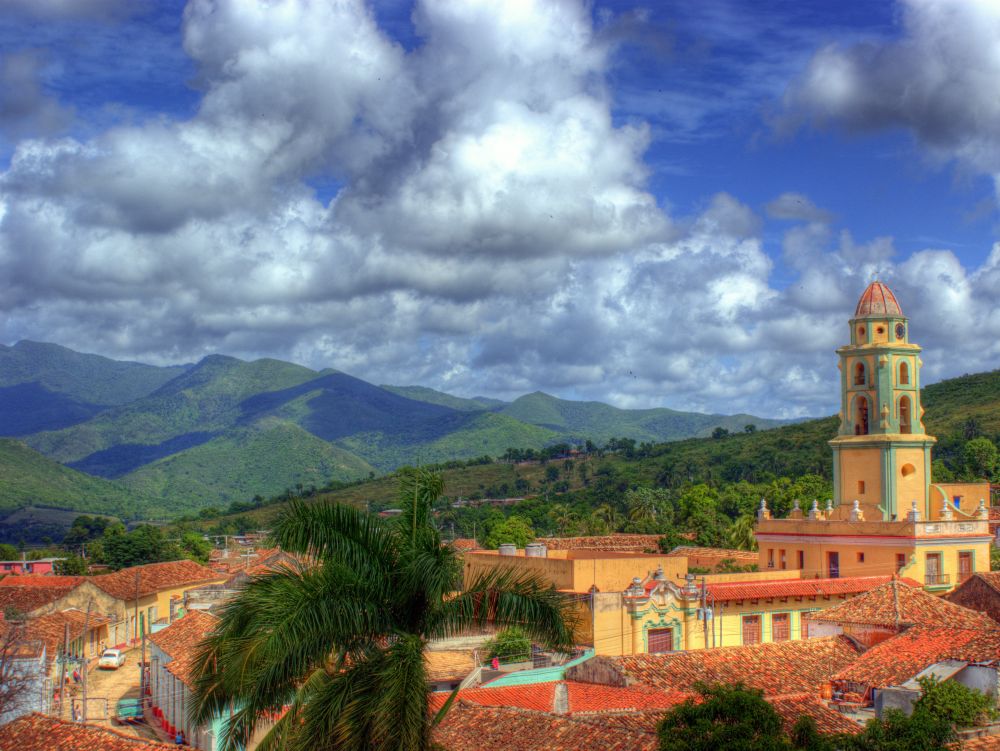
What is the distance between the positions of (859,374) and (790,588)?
1052cm

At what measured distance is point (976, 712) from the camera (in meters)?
20.9

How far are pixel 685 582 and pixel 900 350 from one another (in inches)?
551

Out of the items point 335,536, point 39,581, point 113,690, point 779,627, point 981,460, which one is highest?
point 981,460

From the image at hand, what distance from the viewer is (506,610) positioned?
14.1m

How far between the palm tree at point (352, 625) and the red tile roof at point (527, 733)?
4.91m

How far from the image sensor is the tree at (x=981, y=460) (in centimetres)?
7912

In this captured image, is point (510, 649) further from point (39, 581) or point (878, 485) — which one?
point (39, 581)

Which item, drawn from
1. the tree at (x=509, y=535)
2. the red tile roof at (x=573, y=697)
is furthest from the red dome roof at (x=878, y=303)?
the tree at (x=509, y=535)

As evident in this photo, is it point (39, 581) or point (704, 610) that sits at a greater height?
point (704, 610)

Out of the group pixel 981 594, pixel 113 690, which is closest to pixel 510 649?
pixel 981 594

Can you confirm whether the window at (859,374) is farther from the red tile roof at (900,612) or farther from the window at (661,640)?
the window at (661,640)

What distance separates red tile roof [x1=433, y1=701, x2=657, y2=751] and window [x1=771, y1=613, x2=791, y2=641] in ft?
54.1

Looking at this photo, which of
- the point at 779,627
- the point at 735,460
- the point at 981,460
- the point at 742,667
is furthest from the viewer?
the point at 735,460

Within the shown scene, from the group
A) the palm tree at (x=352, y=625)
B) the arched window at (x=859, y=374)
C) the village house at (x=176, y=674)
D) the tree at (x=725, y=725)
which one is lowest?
the village house at (x=176, y=674)
